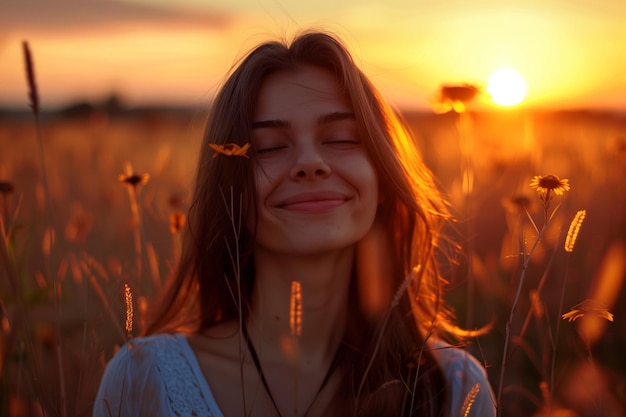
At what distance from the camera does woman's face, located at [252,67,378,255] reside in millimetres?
1966

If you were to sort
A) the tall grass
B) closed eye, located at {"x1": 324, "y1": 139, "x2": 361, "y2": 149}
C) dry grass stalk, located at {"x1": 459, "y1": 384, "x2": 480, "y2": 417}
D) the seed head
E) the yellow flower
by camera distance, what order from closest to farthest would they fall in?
dry grass stalk, located at {"x1": 459, "y1": 384, "x2": 480, "y2": 417} → the yellow flower → the tall grass → closed eye, located at {"x1": 324, "y1": 139, "x2": 361, "y2": 149} → the seed head

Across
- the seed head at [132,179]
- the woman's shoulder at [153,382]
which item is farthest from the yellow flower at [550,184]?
the seed head at [132,179]

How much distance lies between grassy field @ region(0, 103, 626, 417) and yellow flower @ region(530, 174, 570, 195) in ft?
0.33

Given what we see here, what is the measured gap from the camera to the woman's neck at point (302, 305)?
6.93ft

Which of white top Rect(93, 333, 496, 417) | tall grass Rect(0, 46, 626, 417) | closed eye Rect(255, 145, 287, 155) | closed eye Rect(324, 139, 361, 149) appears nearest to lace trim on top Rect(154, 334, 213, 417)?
white top Rect(93, 333, 496, 417)

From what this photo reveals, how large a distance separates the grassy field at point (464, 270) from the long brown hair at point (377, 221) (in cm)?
14

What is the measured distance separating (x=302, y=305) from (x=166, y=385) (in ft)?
1.42

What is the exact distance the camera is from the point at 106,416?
1888 millimetres

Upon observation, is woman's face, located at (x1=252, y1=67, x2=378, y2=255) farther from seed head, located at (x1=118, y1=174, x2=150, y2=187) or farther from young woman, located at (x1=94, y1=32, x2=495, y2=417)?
seed head, located at (x1=118, y1=174, x2=150, y2=187)

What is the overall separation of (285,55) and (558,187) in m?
0.92

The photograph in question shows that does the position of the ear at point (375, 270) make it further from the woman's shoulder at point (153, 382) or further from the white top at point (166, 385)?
the woman's shoulder at point (153, 382)

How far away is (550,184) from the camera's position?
1595 millimetres

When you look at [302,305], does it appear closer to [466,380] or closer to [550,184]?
[466,380]

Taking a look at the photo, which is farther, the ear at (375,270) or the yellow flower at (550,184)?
the ear at (375,270)
